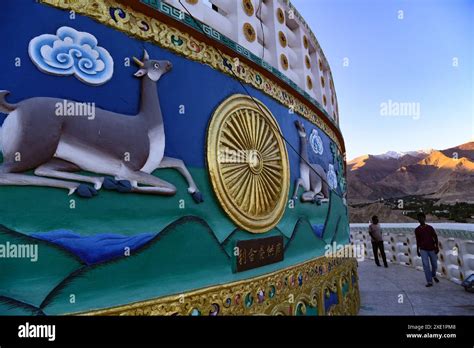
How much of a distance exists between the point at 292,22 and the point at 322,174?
273 cm

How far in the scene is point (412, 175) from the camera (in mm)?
49281

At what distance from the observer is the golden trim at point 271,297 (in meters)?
2.47

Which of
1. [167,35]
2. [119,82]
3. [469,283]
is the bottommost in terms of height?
[469,283]

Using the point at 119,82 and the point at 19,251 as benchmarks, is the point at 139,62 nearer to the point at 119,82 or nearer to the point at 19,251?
the point at 119,82

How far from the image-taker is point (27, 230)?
1.96 m

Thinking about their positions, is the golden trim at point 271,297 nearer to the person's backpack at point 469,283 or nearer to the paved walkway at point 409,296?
the paved walkway at point 409,296

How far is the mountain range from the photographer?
3857 cm

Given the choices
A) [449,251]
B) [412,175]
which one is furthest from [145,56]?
[412,175]

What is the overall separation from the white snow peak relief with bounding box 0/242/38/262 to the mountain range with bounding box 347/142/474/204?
131 feet

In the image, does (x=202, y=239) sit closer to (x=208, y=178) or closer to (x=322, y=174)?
(x=208, y=178)
